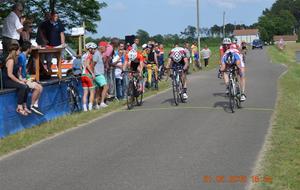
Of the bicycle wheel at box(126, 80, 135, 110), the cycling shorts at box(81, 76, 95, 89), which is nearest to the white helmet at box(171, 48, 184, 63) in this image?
the bicycle wheel at box(126, 80, 135, 110)

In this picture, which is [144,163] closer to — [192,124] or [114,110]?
[192,124]

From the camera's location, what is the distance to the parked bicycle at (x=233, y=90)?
1391 centimetres

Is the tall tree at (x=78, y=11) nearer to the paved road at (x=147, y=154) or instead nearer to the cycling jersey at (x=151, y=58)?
the cycling jersey at (x=151, y=58)

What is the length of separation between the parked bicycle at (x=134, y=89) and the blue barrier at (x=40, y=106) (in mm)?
1427

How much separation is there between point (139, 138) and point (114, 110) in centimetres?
471

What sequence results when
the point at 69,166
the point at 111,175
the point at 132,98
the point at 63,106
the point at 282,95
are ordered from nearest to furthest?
the point at 111,175 → the point at 69,166 → the point at 63,106 → the point at 132,98 → the point at 282,95

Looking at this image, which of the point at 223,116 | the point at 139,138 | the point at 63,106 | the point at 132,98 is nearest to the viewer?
the point at 139,138

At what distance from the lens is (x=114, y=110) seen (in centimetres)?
1495

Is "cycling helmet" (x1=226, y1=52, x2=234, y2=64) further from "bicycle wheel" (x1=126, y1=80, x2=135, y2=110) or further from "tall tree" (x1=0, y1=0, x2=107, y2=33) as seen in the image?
"tall tree" (x1=0, y1=0, x2=107, y2=33)

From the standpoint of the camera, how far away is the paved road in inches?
279

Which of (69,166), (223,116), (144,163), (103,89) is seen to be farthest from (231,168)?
(103,89)

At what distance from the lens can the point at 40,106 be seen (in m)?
12.7

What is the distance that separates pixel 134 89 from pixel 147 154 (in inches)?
266

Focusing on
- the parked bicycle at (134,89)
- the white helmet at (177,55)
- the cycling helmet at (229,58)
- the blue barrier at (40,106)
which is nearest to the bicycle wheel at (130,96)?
the parked bicycle at (134,89)
